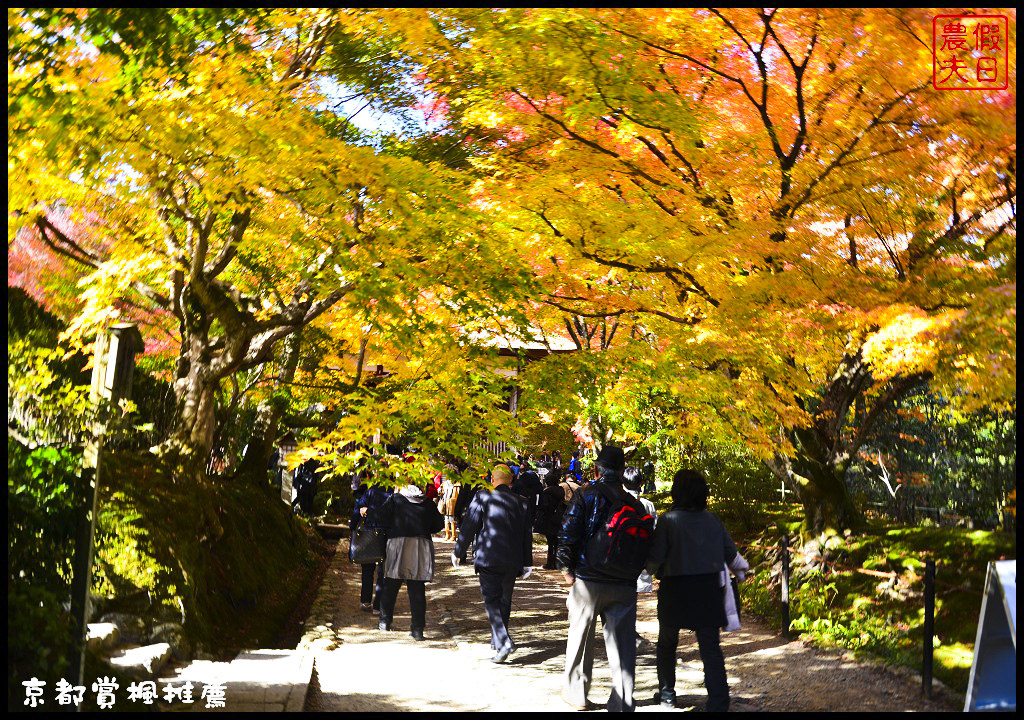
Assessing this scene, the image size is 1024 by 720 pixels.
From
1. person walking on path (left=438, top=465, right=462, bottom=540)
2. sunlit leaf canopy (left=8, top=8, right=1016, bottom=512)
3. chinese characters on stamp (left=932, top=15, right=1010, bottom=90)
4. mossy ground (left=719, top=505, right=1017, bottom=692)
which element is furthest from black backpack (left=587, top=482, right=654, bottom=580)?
person walking on path (left=438, top=465, right=462, bottom=540)

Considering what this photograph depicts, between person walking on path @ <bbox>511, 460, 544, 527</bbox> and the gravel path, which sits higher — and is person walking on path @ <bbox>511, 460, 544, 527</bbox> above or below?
above

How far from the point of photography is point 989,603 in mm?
5500

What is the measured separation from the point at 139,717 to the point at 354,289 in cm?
432

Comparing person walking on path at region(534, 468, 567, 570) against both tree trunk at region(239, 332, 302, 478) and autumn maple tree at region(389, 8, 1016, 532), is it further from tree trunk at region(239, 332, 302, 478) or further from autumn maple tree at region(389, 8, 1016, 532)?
autumn maple tree at region(389, 8, 1016, 532)

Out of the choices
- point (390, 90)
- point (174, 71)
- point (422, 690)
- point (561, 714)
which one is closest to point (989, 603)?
point (561, 714)

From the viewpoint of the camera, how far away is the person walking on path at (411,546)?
939cm

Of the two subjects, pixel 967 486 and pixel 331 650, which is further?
pixel 967 486

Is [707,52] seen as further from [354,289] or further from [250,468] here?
→ [250,468]

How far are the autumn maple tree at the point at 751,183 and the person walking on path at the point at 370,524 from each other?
3.01 metres

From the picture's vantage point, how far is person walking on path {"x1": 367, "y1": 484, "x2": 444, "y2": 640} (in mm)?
9391

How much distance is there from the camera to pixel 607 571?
6480mm

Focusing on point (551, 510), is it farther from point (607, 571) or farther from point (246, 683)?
point (246, 683)

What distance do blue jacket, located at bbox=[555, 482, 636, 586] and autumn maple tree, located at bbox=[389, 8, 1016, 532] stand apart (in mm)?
3174

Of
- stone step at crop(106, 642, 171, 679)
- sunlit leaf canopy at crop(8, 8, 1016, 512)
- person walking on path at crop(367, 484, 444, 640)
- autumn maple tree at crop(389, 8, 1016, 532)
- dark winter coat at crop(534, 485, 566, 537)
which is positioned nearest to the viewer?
stone step at crop(106, 642, 171, 679)
